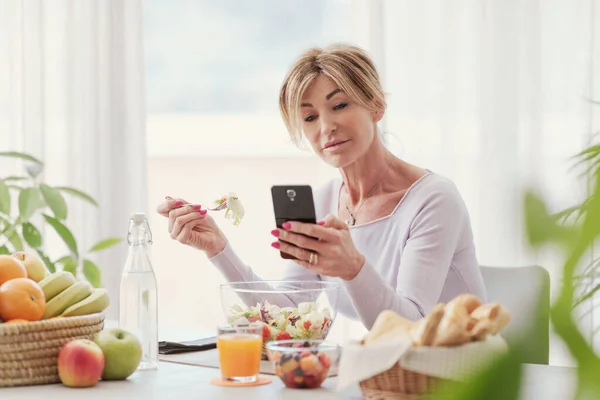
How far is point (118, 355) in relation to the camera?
1.38 metres

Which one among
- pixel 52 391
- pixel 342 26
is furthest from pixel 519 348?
pixel 342 26

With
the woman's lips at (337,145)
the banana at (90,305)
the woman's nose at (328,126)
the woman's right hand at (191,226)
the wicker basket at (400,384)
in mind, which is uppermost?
the woman's nose at (328,126)

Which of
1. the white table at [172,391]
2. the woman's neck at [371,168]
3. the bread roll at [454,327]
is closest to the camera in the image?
the bread roll at [454,327]

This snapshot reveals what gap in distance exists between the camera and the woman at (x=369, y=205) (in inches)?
74.8

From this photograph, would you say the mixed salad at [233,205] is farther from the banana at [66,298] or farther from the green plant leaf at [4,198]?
the green plant leaf at [4,198]

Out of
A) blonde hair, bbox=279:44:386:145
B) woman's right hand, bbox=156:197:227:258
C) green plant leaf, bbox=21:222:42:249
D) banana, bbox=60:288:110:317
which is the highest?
blonde hair, bbox=279:44:386:145

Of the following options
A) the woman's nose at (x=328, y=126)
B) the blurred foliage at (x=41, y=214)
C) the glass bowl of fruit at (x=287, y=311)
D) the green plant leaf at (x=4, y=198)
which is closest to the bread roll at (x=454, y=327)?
the glass bowl of fruit at (x=287, y=311)

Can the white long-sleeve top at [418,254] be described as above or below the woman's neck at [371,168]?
below

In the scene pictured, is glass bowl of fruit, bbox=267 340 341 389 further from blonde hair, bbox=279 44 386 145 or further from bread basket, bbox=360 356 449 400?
blonde hair, bbox=279 44 386 145

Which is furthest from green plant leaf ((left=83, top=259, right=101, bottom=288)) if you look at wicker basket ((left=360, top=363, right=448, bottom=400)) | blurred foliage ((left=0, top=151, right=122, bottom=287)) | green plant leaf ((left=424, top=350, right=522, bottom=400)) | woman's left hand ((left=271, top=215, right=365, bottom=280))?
green plant leaf ((left=424, top=350, right=522, bottom=400))

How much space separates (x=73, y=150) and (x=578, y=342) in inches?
143

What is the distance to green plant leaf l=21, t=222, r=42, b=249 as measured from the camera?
3195 millimetres

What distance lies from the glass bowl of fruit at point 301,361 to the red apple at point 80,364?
29cm

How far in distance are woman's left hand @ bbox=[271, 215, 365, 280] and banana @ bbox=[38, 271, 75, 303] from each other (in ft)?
1.39
